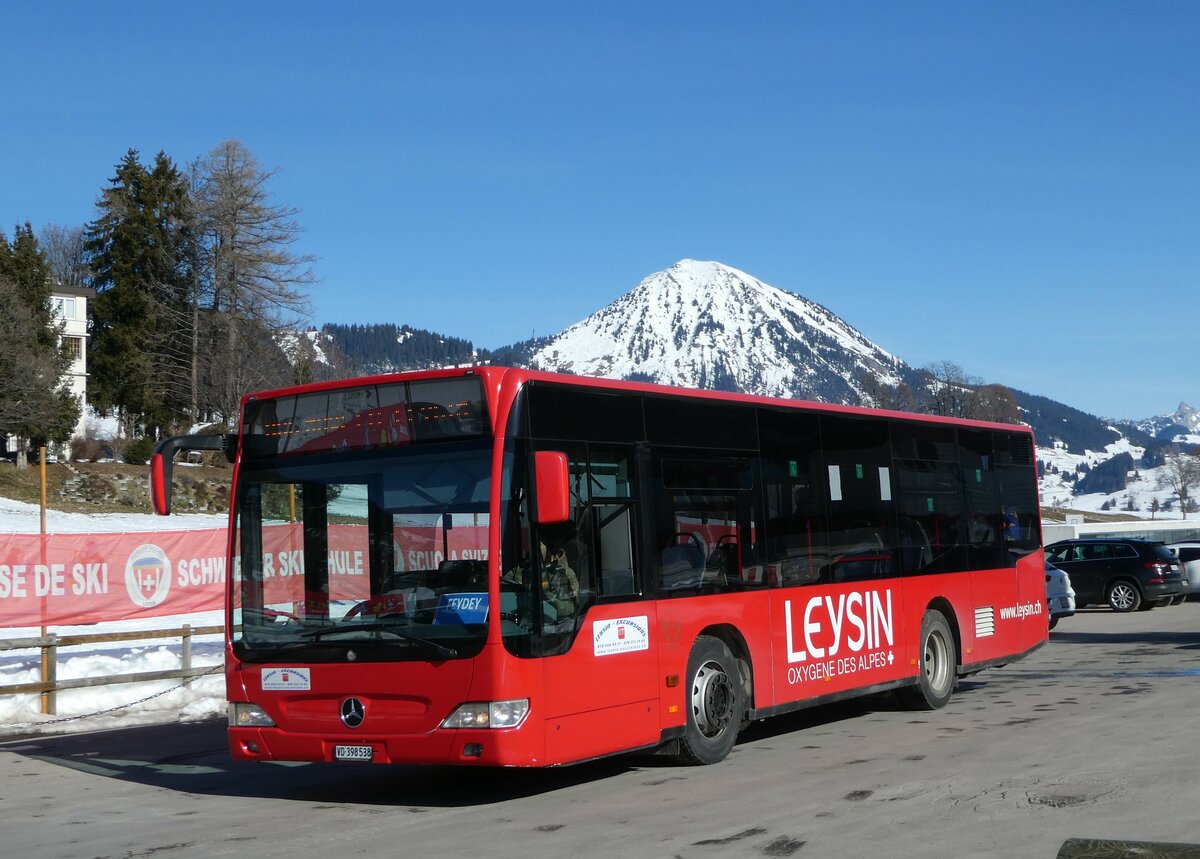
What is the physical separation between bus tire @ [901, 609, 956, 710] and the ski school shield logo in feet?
32.0

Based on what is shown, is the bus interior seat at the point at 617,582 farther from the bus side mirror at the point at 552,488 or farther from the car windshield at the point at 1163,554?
the car windshield at the point at 1163,554

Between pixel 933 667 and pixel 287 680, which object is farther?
pixel 933 667

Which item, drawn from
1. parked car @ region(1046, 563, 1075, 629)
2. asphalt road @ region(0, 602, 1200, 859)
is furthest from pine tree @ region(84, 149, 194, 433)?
asphalt road @ region(0, 602, 1200, 859)

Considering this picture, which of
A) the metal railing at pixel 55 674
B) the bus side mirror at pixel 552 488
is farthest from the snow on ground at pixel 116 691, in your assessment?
the bus side mirror at pixel 552 488

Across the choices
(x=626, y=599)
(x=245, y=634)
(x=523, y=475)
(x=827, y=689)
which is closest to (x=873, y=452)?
(x=827, y=689)

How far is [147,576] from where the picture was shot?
726 inches

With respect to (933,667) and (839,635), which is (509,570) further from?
(933,667)

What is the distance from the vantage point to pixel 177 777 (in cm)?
1152

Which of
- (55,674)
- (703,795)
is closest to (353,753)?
(703,795)

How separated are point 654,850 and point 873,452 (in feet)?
22.2

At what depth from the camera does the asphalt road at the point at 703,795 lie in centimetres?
802

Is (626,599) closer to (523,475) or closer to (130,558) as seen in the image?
(523,475)

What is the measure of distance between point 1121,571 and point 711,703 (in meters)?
23.6

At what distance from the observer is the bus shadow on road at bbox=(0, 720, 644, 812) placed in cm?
1030
